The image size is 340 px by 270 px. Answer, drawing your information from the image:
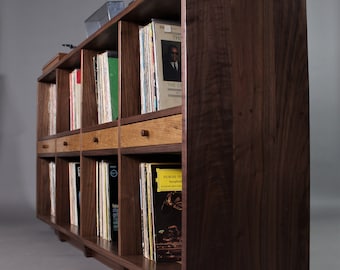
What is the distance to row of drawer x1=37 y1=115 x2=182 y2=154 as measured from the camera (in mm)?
1459

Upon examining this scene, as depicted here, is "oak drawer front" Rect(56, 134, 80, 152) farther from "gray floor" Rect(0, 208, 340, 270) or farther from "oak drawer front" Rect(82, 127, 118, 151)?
"gray floor" Rect(0, 208, 340, 270)

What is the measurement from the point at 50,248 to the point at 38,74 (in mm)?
1831

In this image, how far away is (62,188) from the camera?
280cm

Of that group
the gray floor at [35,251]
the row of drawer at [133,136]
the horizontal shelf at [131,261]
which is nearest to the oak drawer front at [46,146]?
the row of drawer at [133,136]

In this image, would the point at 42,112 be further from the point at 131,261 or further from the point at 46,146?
the point at 131,261

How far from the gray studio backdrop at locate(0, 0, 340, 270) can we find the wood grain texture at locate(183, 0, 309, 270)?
253 cm

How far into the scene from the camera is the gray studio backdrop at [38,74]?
3.99 metres

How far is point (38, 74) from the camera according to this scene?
404 cm

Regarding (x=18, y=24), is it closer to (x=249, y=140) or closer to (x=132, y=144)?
(x=132, y=144)

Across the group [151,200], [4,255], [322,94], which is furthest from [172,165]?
[322,94]

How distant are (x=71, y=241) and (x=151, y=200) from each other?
1.08m

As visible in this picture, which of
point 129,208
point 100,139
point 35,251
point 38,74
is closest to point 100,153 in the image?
point 100,139

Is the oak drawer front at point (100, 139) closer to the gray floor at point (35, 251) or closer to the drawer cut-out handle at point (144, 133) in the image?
the drawer cut-out handle at point (144, 133)

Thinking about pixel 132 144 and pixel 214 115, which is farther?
pixel 132 144
